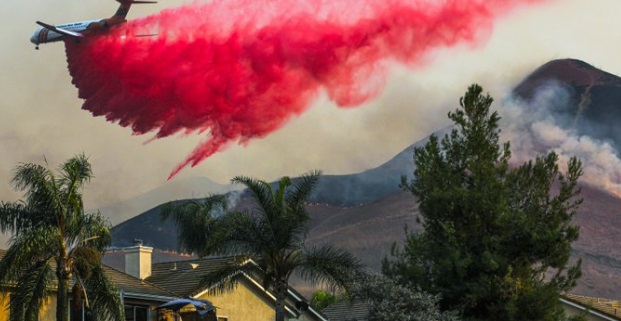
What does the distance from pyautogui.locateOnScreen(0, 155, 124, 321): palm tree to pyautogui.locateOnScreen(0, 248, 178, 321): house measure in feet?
16.3

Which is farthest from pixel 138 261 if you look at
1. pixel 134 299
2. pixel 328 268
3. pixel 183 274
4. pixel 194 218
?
pixel 194 218

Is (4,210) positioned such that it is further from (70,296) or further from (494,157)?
(494,157)

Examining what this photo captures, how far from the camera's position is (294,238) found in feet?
139

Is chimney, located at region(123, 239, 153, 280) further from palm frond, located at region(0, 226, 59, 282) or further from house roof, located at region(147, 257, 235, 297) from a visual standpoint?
palm frond, located at region(0, 226, 59, 282)

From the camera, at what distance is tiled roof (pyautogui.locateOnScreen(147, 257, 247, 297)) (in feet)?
164

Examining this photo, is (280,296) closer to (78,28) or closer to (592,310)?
(592,310)

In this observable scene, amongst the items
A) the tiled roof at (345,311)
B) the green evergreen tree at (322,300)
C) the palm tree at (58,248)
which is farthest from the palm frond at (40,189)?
the green evergreen tree at (322,300)

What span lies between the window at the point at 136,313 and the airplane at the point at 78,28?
110 feet

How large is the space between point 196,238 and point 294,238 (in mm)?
30652

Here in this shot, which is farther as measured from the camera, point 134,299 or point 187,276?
point 187,276

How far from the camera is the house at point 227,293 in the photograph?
50597 mm

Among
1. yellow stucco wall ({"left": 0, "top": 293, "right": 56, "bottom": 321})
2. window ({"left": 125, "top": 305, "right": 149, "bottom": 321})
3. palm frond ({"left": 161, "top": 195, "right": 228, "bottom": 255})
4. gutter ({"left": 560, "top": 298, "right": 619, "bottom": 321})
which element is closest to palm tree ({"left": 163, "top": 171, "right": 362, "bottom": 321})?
window ({"left": 125, "top": 305, "right": 149, "bottom": 321})

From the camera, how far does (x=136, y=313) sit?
1807 inches

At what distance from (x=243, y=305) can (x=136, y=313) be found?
729 centimetres
